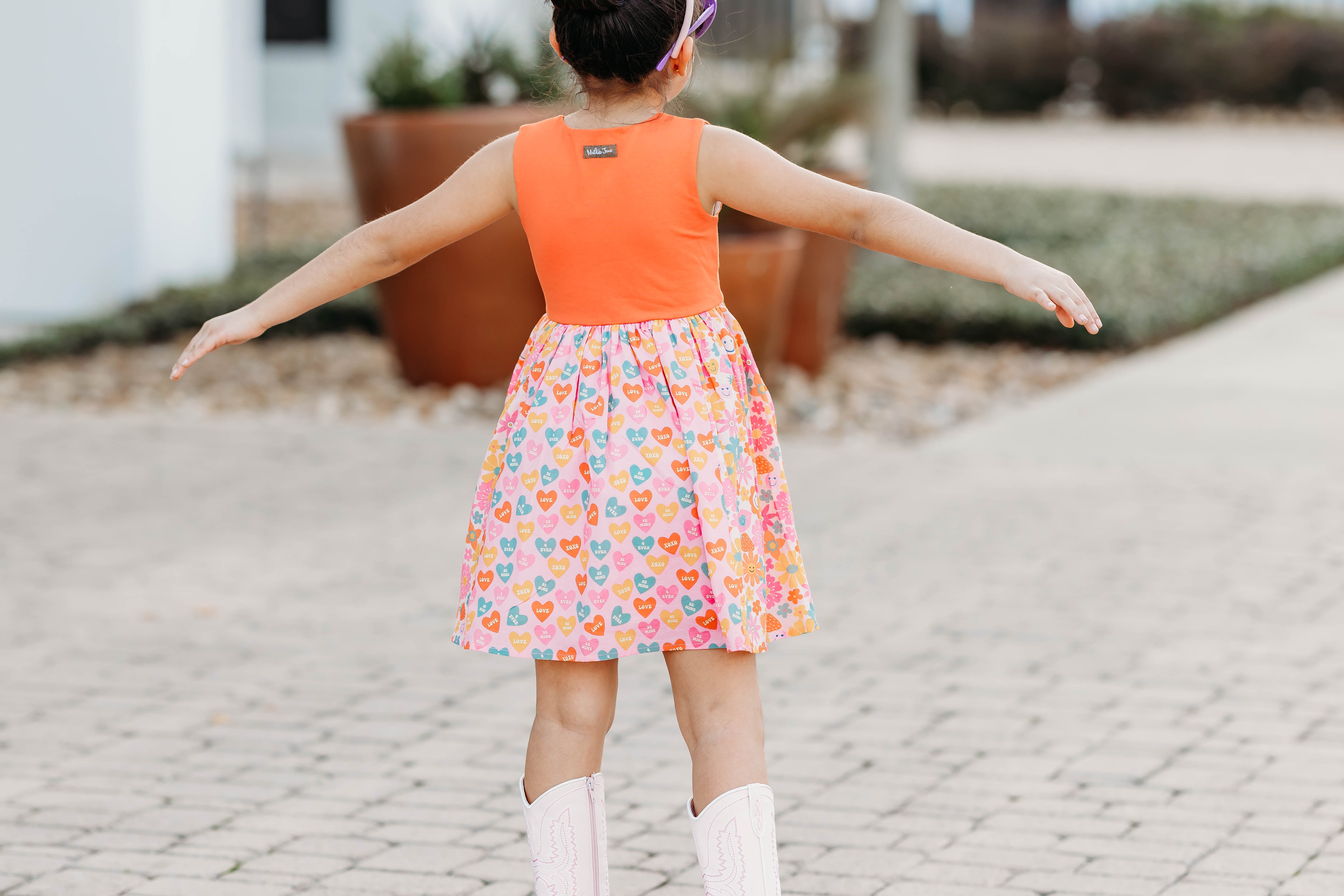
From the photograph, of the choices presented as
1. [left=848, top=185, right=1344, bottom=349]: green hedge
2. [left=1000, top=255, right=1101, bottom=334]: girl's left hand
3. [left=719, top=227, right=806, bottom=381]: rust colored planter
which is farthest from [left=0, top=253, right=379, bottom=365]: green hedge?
[left=1000, top=255, right=1101, bottom=334]: girl's left hand

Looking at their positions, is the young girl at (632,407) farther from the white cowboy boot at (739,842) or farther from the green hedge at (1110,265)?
the green hedge at (1110,265)

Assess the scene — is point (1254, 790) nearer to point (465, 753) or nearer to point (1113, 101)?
point (465, 753)

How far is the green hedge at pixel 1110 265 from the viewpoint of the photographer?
9641mm

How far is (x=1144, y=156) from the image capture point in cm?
2202

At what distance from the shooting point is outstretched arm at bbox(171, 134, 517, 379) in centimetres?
253

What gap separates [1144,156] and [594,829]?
816 inches

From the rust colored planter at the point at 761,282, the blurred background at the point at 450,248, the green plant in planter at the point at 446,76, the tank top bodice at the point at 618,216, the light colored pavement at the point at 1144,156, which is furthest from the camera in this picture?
the light colored pavement at the point at 1144,156

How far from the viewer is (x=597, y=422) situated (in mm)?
2459

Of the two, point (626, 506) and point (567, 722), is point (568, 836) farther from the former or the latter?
point (626, 506)

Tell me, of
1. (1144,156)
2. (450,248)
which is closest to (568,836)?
(450,248)

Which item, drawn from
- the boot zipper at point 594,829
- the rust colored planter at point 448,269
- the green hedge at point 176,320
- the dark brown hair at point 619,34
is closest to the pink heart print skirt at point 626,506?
the boot zipper at point 594,829

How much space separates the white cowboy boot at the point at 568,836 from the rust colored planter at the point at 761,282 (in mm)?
4752

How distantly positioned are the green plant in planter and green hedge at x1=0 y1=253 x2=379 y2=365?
4.98ft

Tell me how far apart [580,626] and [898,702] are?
1835 mm
